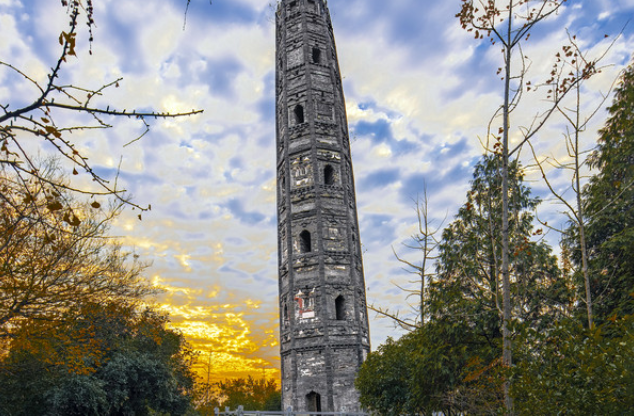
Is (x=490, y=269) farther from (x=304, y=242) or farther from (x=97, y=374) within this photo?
(x=97, y=374)

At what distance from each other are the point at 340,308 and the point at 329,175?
6587 millimetres


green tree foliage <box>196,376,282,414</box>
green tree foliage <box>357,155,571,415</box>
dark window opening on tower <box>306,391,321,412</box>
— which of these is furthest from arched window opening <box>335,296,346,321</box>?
green tree foliage <box>196,376,282,414</box>

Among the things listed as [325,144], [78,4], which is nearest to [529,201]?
[325,144]

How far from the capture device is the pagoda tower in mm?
20922

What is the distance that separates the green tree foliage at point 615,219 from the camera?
1216cm

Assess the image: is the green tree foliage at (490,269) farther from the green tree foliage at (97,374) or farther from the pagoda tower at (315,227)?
the green tree foliage at (97,374)

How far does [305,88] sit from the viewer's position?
25.3m

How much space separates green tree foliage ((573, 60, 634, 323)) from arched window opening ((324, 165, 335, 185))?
485 inches

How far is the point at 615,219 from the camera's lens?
13133 millimetres

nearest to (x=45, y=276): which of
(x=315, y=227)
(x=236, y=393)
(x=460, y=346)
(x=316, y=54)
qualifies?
(x=460, y=346)

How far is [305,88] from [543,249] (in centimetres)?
1415

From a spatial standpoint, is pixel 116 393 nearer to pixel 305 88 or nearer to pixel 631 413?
pixel 305 88

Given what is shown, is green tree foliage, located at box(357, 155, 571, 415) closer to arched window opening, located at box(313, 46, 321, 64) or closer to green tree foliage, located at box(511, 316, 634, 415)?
green tree foliage, located at box(511, 316, 634, 415)

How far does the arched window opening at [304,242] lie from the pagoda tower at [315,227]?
5 cm
